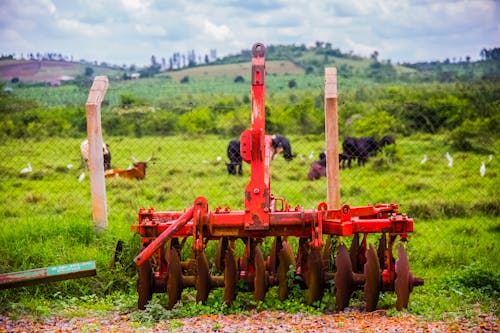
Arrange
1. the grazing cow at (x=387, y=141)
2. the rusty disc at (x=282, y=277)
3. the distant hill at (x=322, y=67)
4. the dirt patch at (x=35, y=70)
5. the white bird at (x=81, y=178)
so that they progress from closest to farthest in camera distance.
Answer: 1. the rusty disc at (x=282, y=277)
2. the dirt patch at (x=35, y=70)
3. the white bird at (x=81, y=178)
4. the grazing cow at (x=387, y=141)
5. the distant hill at (x=322, y=67)

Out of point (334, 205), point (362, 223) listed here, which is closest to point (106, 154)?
point (334, 205)

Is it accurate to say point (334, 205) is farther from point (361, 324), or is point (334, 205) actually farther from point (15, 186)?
point (15, 186)

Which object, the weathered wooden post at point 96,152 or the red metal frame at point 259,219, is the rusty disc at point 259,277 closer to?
the red metal frame at point 259,219

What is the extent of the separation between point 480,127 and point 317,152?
5320 millimetres

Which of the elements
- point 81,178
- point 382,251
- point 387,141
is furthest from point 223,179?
point 382,251

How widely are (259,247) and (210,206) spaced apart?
19.7 ft

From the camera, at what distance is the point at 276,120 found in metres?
25.9

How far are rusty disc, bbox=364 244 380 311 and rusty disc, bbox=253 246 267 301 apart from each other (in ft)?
3.00

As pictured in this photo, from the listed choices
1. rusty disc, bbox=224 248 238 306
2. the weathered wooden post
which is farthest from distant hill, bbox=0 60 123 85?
rusty disc, bbox=224 248 238 306

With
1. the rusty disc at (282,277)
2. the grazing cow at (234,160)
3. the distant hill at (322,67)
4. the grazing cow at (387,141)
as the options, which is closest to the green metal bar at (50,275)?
the rusty disc at (282,277)

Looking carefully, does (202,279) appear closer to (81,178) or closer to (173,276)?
(173,276)

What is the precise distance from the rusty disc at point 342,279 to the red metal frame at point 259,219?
0.26 m

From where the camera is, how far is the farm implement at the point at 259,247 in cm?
556

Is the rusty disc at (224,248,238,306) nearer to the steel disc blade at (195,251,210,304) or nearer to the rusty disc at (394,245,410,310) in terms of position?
the steel disc blade at (195,251,210,304)
